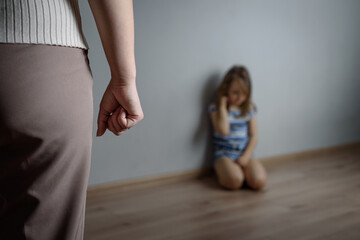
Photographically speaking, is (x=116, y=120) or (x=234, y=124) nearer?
(x=116, y=120)

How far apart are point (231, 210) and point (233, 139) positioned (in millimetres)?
650

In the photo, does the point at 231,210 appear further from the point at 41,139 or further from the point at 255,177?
the point at 41,139

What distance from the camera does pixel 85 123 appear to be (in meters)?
0.60

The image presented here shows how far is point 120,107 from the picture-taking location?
0.73m

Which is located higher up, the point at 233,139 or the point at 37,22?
the point at 37,22

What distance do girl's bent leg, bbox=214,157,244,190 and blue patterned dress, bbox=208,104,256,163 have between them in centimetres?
10

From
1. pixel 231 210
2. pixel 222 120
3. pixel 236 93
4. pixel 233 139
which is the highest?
pixel 236 93

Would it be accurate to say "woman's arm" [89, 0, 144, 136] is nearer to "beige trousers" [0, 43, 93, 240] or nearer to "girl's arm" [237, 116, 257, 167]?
"beige trousers" [0, 43, 93, 240]

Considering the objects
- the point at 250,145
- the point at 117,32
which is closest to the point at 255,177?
the point at 250,145

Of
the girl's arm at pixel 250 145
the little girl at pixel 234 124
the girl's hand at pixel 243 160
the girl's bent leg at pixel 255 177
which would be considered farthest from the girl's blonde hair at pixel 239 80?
the girl's bent leg at pixel 255 177

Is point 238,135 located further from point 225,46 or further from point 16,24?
point 16,24

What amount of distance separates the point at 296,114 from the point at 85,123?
256 centimetres

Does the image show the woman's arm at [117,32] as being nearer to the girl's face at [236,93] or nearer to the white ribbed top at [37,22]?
the white ribbed top at [37,22]

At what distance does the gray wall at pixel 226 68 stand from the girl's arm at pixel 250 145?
9.6 inches
